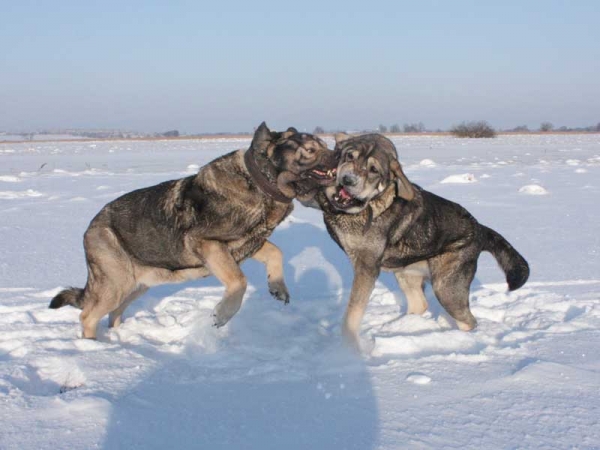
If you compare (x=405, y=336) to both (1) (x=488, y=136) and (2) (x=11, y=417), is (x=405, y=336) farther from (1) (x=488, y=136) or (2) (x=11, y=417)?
(1) (x=488, y=136)

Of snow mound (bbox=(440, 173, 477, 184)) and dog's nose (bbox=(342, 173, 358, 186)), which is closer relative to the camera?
dog's nose (bbox=(342, 173, 358, 186))

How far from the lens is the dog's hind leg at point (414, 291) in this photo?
591 cm

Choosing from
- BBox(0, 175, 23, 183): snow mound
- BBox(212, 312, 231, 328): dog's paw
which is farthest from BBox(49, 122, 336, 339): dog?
BBox(0, 175, 23, 183): snow mound

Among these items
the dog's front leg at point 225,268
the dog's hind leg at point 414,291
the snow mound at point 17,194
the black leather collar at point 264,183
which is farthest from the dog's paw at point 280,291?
the snow mound at point 17,194

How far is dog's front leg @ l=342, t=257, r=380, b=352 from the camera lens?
195 inches

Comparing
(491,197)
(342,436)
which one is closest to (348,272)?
(342,436)

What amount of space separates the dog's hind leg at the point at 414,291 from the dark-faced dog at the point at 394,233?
0.17 m

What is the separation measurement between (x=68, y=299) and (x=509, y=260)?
14.6 ft

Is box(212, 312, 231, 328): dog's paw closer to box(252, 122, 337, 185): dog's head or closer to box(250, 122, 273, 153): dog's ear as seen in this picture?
box(252, 122, 337, 185): dog's head

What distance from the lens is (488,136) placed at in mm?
69125

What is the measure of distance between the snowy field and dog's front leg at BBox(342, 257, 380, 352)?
19cm

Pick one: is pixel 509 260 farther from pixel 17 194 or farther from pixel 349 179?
pixel 17 194

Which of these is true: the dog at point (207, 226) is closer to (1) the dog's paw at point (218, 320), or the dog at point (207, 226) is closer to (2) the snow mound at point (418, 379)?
(1) the dog's paw at point (218, 320)

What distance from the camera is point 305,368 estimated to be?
14.3ft
